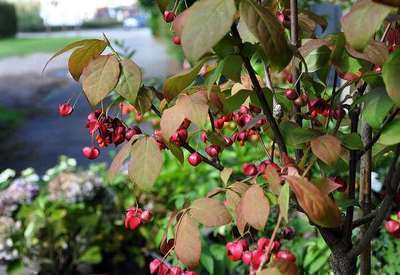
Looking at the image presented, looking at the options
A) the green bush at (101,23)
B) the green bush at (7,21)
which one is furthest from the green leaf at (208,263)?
the green bush at (101,23)

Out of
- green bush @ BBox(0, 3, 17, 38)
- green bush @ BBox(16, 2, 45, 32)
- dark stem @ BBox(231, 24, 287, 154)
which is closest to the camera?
dark stem @ BBox(231, 24, 287, 154)

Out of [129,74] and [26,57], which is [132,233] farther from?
[26,57]

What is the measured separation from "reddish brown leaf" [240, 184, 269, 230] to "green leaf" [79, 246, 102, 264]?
225cm

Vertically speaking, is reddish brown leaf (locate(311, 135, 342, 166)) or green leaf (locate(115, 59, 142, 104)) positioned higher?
green leaf (locate(115, 59, 142, 104))

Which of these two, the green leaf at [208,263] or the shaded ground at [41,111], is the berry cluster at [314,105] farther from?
the shaded ground at [41,111]

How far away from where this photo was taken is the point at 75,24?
126 feet

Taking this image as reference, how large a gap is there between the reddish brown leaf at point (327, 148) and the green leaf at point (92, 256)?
87.4 inches

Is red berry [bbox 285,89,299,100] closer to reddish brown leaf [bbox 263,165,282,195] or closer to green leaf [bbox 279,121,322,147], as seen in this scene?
green leaf [bbox 279,121,322,147]

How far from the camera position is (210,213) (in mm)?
1042

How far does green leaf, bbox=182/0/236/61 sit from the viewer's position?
2.53 feet

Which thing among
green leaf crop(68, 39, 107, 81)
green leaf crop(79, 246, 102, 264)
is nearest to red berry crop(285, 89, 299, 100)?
green leaf crop(68, 39, 107, 81)

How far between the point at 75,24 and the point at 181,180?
36528 millimetres

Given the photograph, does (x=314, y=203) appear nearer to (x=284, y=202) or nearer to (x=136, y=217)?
(x=284, y=202)

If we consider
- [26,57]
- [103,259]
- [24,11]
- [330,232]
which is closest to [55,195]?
[103,259]
